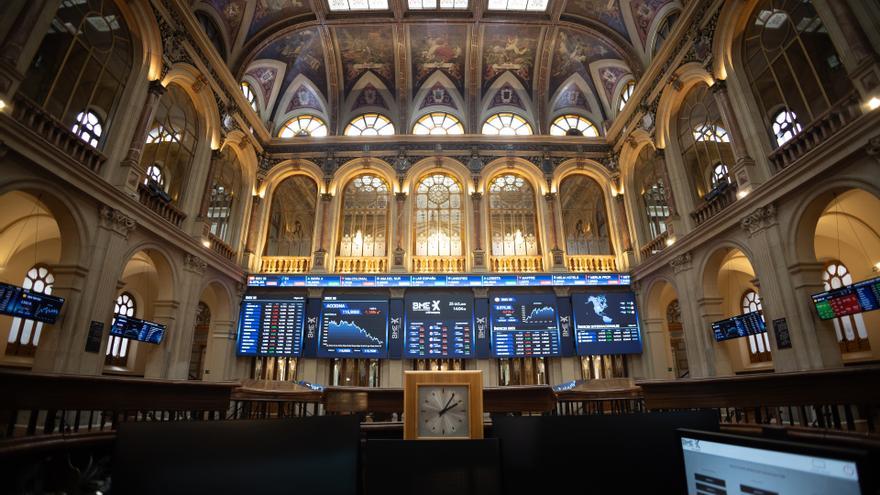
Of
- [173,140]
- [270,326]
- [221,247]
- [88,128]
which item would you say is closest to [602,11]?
[173,140]

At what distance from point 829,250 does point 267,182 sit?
67.1 feet

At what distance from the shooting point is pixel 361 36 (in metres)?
17.6

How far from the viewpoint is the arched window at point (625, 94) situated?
16.3 metres

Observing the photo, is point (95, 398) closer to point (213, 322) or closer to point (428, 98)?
point (213, 322)

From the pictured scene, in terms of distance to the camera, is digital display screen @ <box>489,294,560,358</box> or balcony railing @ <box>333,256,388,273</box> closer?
digital display screen @ <box>489,294,560,358</box>

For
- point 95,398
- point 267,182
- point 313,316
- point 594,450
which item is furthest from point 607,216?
point 95,398

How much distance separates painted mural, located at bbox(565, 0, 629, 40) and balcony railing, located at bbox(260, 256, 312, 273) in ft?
48.9

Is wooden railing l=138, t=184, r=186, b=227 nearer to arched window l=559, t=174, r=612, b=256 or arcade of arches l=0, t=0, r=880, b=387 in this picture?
arcade of arches l=0, t=0, r=880, b=387

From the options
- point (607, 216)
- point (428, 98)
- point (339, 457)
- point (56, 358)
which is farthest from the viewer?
point (428, 98)

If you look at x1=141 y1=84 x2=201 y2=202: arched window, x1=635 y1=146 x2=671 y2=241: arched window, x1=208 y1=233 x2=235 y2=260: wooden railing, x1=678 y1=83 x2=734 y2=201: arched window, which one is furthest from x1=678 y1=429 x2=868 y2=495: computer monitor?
x1=208 y1=233 x2=235 y2=260: wooden railing

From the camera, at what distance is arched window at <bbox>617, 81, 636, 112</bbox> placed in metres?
16.3

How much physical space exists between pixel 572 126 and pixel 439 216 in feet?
25.4

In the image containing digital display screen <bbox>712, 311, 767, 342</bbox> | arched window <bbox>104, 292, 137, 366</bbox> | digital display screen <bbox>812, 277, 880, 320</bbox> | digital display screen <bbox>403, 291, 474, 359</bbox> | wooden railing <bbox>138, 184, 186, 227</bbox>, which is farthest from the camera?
arched window <bbox>104, 292, 137, 366</bbox>

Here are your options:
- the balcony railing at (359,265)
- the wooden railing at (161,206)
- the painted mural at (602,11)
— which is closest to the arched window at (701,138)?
the painted mural at (602,11)
